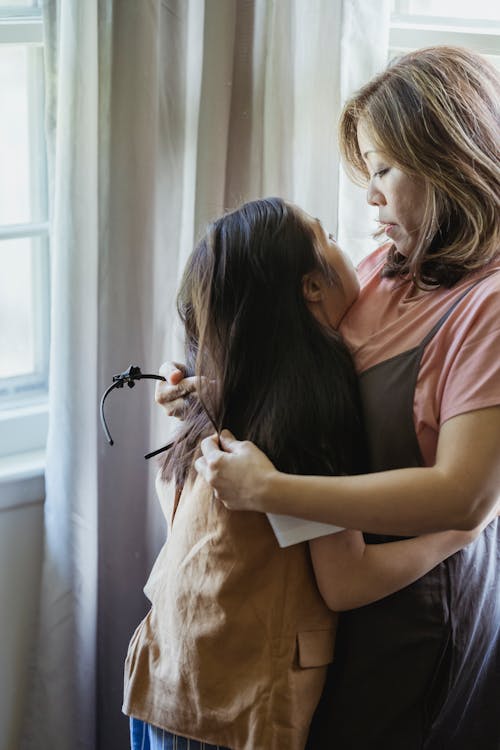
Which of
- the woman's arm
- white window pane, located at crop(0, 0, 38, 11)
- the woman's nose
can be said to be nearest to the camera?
the woman's arm

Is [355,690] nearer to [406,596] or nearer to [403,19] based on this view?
[406,596]

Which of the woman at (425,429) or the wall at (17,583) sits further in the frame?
the wall at (17,583)

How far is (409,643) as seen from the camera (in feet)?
4.14

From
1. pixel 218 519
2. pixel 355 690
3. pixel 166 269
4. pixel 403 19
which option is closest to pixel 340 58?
pixel 403 19

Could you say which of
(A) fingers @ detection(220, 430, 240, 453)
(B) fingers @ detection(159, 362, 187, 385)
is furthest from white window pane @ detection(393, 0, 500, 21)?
(A) fingers @ detection(220, 430, 240, 453)

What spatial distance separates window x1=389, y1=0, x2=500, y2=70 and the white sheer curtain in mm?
247

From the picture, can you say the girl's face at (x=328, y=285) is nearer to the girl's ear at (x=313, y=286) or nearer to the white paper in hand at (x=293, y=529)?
the girl's ear at (x=313, y=286)

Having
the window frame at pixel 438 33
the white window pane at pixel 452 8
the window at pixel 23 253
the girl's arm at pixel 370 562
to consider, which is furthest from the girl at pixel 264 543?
the white window pane at pixel 452 8

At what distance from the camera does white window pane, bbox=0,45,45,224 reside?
1768 mm

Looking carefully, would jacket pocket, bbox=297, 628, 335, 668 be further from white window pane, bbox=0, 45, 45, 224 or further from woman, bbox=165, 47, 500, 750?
white window pane, bbox=0, 45, 45, 224

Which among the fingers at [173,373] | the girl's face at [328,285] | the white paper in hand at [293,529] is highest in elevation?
the girl's face at [328,285]

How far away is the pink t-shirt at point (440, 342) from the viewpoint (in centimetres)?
113

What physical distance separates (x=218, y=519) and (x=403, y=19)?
1.20m

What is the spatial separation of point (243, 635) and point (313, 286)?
19.4 inches
